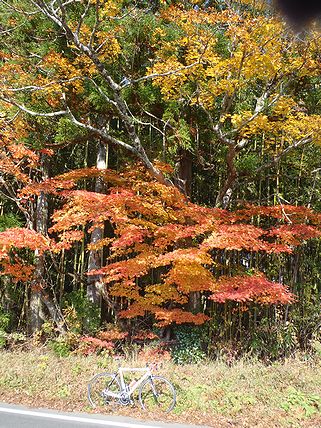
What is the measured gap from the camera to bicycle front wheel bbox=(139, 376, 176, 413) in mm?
4781

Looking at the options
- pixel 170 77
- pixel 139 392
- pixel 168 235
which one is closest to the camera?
pixel 139 392

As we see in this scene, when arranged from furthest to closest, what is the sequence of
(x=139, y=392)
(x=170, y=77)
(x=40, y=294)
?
(x=40, y=294) < (x=170, y=77) < (x=139, y=392)

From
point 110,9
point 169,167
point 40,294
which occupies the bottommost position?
point 40,294

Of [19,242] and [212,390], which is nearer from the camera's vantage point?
[212,390]

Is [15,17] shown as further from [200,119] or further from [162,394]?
[162,394]

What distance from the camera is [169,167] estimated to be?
777 cm

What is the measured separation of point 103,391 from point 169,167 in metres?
4.32

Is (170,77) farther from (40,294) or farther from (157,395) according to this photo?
(40,294)

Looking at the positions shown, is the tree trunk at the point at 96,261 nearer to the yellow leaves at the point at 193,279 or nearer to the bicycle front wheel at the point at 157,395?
the yellow leaves at the point at 193,279

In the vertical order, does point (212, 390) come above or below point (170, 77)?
below

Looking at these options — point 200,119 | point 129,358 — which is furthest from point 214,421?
point 200,119

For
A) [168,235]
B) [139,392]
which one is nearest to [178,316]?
→ [168,235]

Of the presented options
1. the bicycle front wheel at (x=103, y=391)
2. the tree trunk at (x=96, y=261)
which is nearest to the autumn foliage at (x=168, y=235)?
the tree trunk at (x=96, y=261)

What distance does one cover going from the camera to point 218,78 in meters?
7.06
